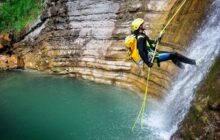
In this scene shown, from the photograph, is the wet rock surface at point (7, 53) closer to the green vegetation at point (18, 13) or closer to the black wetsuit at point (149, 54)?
the green vegetation at point (18, 13)

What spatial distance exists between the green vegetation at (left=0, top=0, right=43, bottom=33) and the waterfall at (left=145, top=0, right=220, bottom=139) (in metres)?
13.8

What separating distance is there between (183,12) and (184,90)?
318 centimetres

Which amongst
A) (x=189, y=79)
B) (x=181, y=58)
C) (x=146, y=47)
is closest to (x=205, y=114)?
(x=181, y=58)

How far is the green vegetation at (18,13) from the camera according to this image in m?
25.3

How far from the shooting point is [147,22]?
1692 cm

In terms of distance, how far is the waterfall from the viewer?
38.9 feet

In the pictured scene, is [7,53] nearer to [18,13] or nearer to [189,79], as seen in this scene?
[18,13]

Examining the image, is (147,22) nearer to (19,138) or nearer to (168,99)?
(168,99)

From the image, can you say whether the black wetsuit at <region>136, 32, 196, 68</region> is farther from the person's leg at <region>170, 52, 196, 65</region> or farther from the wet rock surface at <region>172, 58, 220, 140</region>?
the wet rock surface at <region>172, 58, 220, 140</region>

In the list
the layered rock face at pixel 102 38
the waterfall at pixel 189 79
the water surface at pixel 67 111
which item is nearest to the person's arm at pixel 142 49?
the waterfall at pixel 189 79

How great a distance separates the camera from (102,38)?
19.4 meters

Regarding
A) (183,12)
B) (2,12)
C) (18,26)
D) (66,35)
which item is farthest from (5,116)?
(2,12)

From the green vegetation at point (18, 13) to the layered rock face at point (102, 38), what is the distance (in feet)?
4.59

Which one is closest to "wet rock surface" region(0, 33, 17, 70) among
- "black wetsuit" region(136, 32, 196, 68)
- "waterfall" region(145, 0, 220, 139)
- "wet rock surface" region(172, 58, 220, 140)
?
"waterfall" region(145, 0, 220, 139)
